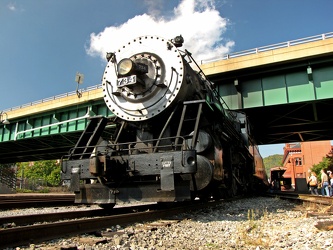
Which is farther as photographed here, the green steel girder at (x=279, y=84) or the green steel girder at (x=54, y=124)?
the green steel girder at (x=54, y=124)

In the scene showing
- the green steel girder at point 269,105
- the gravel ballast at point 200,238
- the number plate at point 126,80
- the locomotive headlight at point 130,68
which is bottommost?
the gravel ballast at point 200,238

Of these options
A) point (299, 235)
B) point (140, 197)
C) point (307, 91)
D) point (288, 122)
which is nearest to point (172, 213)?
point (140, 197)

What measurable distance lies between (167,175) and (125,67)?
2467mm

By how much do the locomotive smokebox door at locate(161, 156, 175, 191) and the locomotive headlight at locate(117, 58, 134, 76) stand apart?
81.0 inches

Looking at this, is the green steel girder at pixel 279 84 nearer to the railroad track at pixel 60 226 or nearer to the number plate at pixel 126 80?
the number plate at pixel 126 80

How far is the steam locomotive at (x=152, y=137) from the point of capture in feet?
17.1

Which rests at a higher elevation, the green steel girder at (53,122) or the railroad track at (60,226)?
the green steel girder at (53,122)

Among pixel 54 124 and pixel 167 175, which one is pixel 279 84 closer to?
pixel 167 175

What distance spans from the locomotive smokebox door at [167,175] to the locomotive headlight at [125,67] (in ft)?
6.75

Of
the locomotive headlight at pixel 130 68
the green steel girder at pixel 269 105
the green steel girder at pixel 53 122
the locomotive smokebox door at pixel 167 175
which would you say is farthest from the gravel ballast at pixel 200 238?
the green steel girder at pixel 53 122

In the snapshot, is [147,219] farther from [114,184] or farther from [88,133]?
[88,133]

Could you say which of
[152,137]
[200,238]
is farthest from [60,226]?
[152,137]

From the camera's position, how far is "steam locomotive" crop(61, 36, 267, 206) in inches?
205

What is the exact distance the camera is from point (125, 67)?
6148mm
